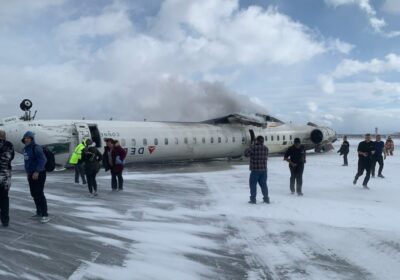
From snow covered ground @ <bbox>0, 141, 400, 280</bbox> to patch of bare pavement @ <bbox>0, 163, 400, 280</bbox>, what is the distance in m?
0.02

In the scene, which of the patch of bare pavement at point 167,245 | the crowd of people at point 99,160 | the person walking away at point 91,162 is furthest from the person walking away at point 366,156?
the person walking away at point 91,162

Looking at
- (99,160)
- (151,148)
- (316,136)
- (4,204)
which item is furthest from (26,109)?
(316,136)

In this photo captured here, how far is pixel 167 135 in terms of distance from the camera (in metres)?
22.6

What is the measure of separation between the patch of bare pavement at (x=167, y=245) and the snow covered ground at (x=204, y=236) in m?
0.02

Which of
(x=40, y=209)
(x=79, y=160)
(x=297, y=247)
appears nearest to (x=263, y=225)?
(x=297, y=247)

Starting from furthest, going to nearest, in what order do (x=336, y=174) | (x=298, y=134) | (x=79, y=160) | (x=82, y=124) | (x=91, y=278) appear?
(x=298, y=134), (x=82, y=124), (x=336, y=174), (x=79, y=160), (x=91, y=278)

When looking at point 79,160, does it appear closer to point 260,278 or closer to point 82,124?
point 82,124

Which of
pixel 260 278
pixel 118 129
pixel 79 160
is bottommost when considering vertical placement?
pixel 260 278

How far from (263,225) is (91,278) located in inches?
156

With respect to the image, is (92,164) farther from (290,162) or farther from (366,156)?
(366,156)

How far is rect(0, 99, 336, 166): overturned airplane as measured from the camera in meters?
19.2

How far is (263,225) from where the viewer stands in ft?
26.0

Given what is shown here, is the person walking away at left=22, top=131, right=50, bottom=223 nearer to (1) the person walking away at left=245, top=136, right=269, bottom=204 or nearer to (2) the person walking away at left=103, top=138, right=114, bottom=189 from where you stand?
(2) the person walking away at left=103, top=138, right=114, bottom=189

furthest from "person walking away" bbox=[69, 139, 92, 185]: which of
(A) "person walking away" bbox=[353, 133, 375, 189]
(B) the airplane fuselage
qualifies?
(A) "person walking away" bbox=[353, 133, 375, 189]
